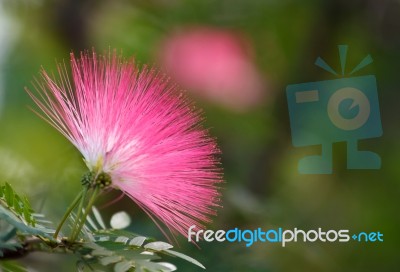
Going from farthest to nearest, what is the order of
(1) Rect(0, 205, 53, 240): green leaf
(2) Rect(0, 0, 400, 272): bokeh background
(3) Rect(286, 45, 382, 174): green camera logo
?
(2) Rect(0, 0, 400, 272): bokeh background
(3) Rect(286, 45, 382, 174): green camera logo
(1) Rect(0, 205, 53, 240): green leaf

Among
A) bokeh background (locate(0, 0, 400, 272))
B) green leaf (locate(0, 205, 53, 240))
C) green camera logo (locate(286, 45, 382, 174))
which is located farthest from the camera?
bokeh background (locate(0, 0, 400, 272))

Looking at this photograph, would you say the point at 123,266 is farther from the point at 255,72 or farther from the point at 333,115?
the point at 255,72

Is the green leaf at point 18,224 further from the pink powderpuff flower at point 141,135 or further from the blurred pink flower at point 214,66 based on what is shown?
the blurred pink flower at point 214,66

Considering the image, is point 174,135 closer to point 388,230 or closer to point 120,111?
point 120,111

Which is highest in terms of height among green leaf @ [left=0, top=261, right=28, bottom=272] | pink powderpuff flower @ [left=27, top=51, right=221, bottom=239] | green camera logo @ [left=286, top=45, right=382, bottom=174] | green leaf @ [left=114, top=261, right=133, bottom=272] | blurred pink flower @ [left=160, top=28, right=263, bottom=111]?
blurred pink flower @ [left=160, top=28, right=263, bottom=111]

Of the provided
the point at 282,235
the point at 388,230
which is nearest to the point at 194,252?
the point at 282,235

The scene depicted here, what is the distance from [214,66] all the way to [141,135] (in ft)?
5.04

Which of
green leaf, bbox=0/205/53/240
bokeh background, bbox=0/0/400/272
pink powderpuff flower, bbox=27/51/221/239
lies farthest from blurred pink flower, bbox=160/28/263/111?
green leaf, bbox=0/205/53/240

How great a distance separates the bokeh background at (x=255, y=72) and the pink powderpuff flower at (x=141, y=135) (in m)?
1.25

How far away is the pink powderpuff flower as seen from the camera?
0.93 metres

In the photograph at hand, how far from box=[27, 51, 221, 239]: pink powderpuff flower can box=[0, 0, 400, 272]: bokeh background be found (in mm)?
1248

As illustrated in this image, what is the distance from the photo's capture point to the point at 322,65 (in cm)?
235

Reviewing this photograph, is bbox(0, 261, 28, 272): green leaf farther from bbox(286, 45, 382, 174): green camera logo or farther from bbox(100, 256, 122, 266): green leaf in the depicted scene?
bbox(286, 45, 382, 174): green camera logo

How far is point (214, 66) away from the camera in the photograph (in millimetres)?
2461
